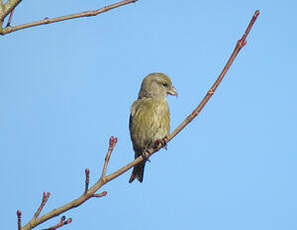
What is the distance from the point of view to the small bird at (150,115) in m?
6.54

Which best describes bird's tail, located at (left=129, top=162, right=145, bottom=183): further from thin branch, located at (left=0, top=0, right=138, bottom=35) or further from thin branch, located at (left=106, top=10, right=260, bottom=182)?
thin branch, located at (left=0, top=0, right=138, bottom=35)

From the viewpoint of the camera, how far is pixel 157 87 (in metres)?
7.06

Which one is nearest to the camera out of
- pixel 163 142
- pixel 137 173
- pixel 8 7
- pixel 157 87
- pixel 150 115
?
pixel 8 7

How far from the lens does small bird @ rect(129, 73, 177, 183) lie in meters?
6.54

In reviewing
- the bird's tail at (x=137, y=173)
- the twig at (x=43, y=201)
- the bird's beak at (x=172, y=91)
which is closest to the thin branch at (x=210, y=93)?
the twig at (x=43, y=201)

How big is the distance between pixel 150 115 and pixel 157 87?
0.68 m

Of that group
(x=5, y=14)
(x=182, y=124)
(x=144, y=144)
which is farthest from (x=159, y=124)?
(x=5, y=14)

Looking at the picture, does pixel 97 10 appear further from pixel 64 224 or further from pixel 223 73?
pixel 64 224

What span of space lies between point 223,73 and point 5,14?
1.56 m

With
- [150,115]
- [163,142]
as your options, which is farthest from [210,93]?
[150,115]

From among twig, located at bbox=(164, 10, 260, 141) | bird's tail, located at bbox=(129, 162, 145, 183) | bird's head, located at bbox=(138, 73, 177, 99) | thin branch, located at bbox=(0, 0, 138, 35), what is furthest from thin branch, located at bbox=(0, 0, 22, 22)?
bird's tail, located at bbox=(129, 162, 145, 183)

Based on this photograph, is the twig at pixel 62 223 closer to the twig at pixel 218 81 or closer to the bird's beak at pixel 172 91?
the twig at pixel 218 81

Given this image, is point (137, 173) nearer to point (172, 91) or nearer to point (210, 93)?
point (172, 91)

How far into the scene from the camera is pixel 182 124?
11.4 feet
